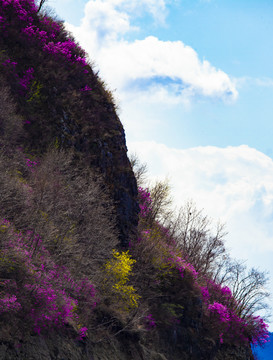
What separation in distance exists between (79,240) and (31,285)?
794 cm

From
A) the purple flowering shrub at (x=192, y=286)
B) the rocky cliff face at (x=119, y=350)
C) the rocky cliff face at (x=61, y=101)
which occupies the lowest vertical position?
the rocky cliff face at (x=119, y=350)

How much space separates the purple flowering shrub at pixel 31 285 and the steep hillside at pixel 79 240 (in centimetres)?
5

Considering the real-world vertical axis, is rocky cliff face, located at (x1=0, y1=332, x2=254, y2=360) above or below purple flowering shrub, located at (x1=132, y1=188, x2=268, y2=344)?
below

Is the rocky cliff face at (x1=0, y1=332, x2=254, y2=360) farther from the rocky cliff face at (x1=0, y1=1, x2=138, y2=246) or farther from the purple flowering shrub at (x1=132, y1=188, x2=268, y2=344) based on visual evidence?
the rocky cliff face at (x1=0, y1=1, x2=138, y2=246)

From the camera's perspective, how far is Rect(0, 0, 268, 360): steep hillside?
54.7 ft

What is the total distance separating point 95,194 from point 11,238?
1095 cm

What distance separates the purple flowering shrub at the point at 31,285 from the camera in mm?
15195

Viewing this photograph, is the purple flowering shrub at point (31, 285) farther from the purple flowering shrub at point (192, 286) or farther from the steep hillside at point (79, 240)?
the purple flowering shrub at point (192, 286)

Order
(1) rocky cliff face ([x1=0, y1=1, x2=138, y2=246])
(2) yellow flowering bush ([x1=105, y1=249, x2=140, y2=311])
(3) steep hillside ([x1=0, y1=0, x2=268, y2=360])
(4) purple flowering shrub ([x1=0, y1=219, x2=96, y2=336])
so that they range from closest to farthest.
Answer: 1. (4) purple flowering shrub ([x1=0, y1=219, x2=96, y2=336])
2. (3) steep hillside ([x1=0, y1=0, x2=268, y2=360])
3. (2) yellow flowering bush ([x1=105, y1=249, x2=140, y2=311])
4. (1) rocky cliff face ([x1=0, y1=1, x2=138, y2=246])

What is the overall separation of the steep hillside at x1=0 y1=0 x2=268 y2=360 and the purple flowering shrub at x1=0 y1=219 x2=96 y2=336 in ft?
0.17

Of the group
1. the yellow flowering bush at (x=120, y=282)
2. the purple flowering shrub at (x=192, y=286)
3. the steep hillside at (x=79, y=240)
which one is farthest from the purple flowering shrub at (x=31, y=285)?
the purple flowering shrub at (x=192, y=286)

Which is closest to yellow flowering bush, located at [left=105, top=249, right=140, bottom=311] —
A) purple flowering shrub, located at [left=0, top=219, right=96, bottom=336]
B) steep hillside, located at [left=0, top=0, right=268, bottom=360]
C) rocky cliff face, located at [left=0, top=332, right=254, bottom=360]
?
steep hillside, located at [left=0, top=0, right=268, bottom=360]

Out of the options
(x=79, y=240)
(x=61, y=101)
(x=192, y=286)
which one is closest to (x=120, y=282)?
(x=79, y=240)

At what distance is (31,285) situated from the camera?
51.9 feet
